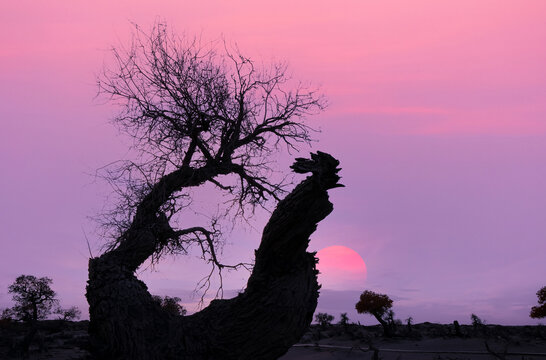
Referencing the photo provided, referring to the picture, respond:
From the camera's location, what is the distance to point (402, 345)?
73.8ft

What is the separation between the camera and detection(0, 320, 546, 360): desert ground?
62.4ft

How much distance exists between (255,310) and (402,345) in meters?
16.4

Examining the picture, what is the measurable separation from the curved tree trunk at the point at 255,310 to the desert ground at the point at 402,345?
9.28 metres

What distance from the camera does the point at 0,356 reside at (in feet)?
61.2

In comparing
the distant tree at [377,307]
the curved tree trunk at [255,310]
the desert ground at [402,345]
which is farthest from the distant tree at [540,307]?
the curved tree trunk at [255,310]

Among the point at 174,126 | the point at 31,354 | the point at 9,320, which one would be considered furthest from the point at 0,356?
the point at 9,320

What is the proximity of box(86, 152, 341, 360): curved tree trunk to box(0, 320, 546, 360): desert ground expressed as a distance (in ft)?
30.5

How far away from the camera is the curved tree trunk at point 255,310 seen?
7.50 m

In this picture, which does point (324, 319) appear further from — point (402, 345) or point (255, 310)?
point (255, 310)

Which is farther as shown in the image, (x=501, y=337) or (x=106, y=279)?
(x=501, y=337)

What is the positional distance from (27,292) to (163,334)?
26.3m

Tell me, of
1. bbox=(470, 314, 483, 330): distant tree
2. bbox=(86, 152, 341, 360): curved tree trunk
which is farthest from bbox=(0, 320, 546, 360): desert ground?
bbox=(86, 152, 341, 360): curved tree trunk

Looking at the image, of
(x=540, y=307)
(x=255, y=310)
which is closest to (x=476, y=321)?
(x=540, y=307)

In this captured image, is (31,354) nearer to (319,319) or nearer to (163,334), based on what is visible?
(163,334)
